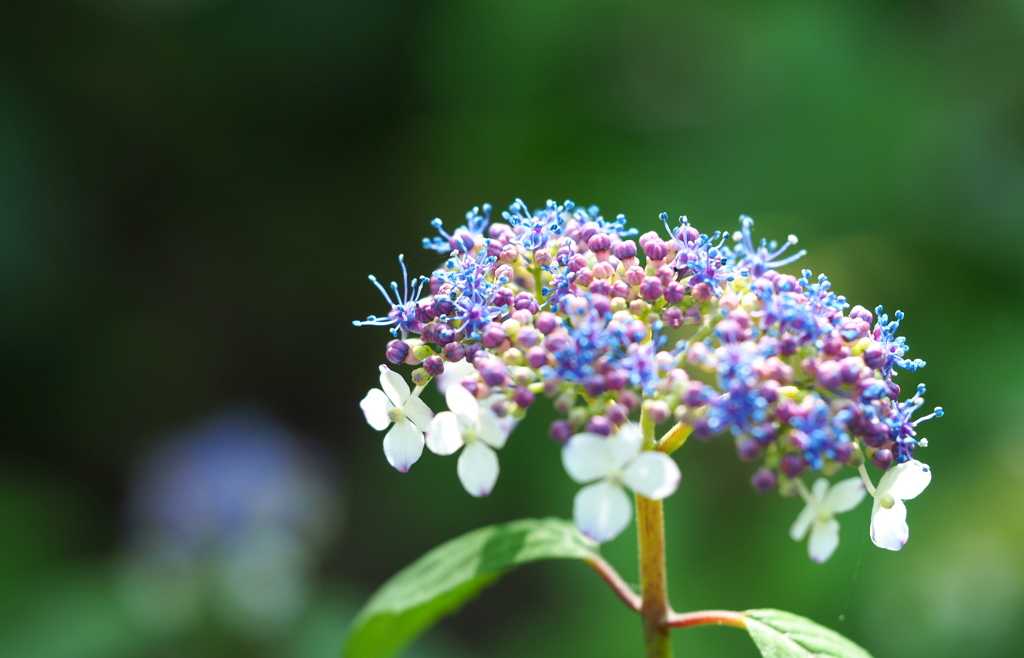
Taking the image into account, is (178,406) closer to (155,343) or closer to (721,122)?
(155,343)

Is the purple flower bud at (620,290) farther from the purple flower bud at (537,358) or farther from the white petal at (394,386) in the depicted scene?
the white petal at (394,386)

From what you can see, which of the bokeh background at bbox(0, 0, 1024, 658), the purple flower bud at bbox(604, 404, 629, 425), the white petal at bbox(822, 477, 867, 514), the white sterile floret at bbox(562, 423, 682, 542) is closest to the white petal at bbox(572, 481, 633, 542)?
the white sterile floret at bbox(562, 423, 682, 542)

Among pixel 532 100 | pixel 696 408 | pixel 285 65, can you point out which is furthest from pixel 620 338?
pixel 285 65

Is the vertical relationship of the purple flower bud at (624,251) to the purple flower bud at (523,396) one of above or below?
above

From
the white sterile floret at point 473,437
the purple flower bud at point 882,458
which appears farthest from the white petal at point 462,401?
the purple flower bud at point 882,458


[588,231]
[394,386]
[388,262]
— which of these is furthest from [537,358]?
[388,262]

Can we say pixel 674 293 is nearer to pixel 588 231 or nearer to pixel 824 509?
A: pixel 588 231

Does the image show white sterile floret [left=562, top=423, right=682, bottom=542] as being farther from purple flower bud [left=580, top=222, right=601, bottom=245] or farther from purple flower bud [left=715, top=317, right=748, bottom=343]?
purple flower bud [left=580, top=222, right=601, bottom=245]
